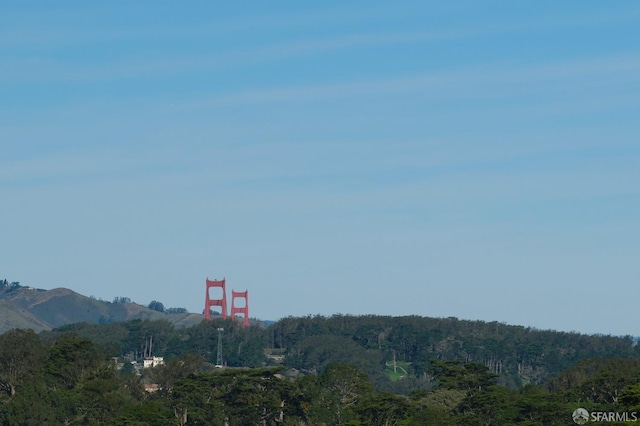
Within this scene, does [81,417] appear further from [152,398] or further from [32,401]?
[152,398]

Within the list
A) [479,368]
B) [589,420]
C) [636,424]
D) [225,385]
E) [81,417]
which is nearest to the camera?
[636,424]

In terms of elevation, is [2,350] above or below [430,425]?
above

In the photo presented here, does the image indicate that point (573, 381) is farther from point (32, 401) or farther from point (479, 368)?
point (32, 401)

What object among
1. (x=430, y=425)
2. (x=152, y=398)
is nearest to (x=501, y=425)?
(x=430, y=425)

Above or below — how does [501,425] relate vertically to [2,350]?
below

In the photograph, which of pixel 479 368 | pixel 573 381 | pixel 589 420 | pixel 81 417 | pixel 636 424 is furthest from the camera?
pixel 573 381

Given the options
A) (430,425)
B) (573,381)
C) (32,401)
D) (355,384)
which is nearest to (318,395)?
(355,384)

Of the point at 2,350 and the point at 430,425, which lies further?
the point at 2,350

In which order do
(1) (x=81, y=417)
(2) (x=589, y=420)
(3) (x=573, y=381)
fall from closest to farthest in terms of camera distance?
1. (2) (x=589, y=420)
2. (1) (x=81, y=417)
3. (3) (x=573, y=381)

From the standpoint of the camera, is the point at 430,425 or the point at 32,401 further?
the point at 32,401
